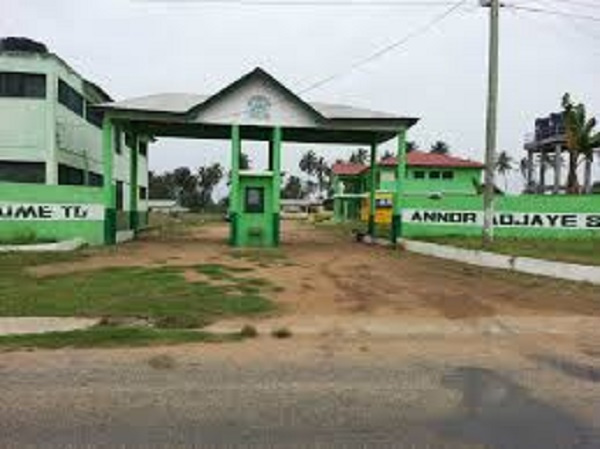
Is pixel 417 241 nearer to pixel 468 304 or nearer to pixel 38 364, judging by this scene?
pixel 468 304

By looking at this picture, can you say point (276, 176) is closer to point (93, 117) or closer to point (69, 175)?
point (69, 175)

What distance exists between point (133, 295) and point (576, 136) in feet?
133

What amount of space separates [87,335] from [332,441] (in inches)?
249

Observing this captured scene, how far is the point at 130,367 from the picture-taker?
10.2 m

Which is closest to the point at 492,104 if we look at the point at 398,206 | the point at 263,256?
the point at 398,206

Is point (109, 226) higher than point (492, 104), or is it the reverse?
point (492, 104)

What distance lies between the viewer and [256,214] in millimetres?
31797

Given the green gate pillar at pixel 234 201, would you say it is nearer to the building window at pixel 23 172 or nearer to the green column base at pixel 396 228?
the green column base at pixel 396 228

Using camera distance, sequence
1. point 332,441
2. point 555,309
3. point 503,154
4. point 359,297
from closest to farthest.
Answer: point 332,441, point 555,309, point 359,297, point 503,154

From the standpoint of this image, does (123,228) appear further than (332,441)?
Yes

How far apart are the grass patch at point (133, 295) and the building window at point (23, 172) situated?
15135 millimetres

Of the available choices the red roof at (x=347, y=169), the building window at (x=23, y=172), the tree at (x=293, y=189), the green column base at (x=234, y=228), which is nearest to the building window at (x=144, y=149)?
the building window at (x=23, y=172)

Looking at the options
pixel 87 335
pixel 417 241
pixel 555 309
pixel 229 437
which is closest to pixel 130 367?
pixel 87 335

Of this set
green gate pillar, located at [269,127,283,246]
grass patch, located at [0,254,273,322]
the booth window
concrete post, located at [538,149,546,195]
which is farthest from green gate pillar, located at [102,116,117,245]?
concrete post, located at [538,149,546,195]
